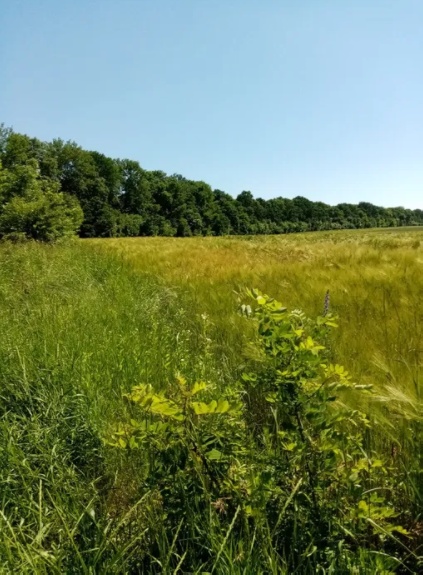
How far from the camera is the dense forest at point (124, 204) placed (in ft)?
68.9

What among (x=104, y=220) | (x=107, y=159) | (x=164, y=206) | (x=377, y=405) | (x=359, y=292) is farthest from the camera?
(x=164, y=206)

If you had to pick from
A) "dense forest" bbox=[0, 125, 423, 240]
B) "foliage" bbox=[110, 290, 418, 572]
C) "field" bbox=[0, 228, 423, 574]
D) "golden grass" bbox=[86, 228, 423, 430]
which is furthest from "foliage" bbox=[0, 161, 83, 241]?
"foliage" bbox=[110, 290, 418, 572]

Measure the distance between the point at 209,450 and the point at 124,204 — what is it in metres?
65.8

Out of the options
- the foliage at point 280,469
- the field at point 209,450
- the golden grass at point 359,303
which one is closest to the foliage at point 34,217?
the golden grass at point 359,303

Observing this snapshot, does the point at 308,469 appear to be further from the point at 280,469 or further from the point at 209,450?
the point at 209,450

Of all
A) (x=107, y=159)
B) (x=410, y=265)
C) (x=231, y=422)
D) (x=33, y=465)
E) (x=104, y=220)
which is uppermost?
(x=107, y=159)

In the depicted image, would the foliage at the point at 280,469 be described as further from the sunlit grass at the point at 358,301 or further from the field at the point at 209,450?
the sunlit grass at the point at 358,301

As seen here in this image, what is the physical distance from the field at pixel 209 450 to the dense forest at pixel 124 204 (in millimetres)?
18765

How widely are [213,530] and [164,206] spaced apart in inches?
2767

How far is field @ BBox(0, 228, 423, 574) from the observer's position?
1058 millimetres

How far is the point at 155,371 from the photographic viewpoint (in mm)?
2578

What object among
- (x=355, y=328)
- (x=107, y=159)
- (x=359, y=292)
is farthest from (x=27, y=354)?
(x=107, y=159)

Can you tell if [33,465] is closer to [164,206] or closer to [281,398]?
[281,398]

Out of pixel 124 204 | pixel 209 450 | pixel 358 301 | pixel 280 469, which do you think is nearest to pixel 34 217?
pixel 358 301
